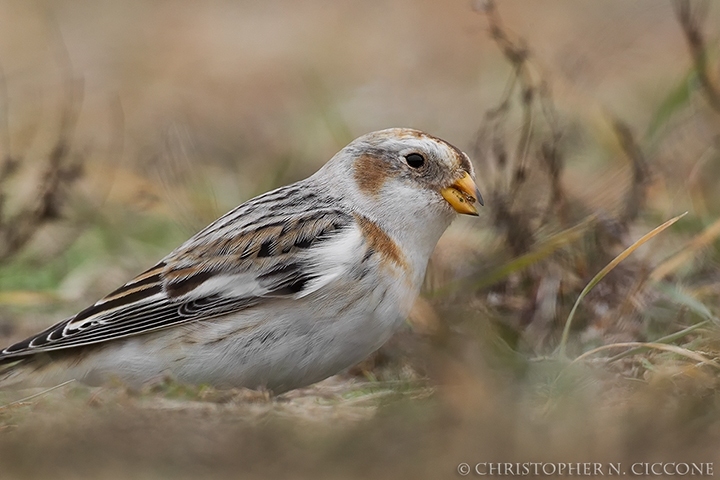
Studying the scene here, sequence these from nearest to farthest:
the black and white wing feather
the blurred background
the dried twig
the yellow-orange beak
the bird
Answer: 1. the blurred background
2. the bird
3. the black and white wing feather
4. the yellow-orange beak
5. the dried twig

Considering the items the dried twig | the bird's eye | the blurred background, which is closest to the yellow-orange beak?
the bird's eye

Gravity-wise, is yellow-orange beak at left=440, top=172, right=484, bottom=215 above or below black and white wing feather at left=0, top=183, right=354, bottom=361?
below

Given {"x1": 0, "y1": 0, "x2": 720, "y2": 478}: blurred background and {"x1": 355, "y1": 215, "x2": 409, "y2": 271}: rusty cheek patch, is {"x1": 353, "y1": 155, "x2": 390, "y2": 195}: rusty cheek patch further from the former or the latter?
{"x1": 0, "y1": 0, "x2": 720, "y2": 478}: blurred background

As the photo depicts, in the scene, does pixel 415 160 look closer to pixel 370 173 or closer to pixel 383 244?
pixel 370 173

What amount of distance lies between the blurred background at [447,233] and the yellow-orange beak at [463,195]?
0.45 metres

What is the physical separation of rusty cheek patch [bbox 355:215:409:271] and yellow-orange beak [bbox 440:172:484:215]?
1.22 feet

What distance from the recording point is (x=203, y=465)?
331cm

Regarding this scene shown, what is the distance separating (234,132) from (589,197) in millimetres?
4360

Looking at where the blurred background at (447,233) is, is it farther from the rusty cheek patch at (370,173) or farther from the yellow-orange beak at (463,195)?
the rusty cheek patch at (370,173)

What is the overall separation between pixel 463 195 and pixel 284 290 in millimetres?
979

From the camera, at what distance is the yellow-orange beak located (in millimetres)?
4785

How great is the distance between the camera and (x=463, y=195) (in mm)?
4832

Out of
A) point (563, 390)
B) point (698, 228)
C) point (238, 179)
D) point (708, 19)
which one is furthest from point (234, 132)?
point (563, 390)

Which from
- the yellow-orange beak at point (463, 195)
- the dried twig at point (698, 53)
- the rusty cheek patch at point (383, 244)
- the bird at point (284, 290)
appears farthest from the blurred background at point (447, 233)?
the yellow-orange beak at point (463, 195)
